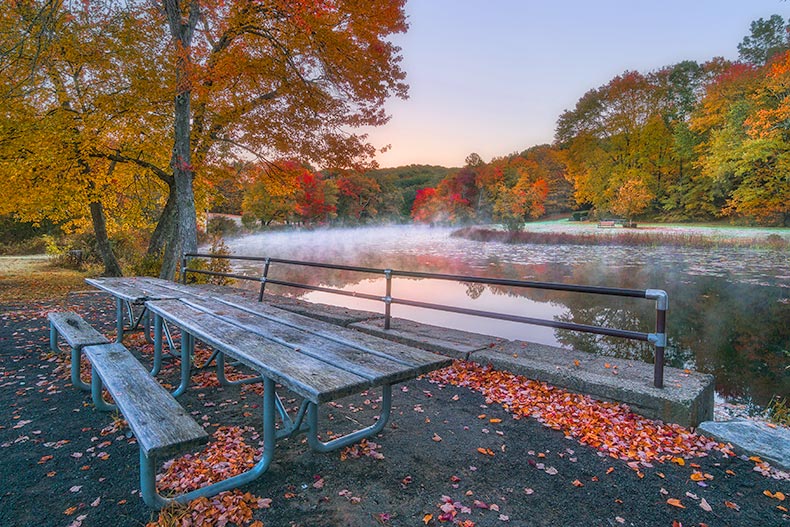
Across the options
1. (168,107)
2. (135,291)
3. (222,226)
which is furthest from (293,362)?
(222,226)

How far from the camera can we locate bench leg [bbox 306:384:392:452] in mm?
2283

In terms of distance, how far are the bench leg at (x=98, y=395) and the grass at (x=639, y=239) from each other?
81.8ft

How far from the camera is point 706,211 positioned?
30.2 meters

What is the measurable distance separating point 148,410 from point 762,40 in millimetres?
44886

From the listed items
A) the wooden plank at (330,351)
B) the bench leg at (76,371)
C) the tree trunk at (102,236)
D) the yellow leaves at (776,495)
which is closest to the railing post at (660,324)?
the yellow leaves at (776,495)

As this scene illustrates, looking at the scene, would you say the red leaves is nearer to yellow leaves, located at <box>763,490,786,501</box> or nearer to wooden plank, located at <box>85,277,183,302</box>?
yellow leaves, located at <box>763,490,786,501</box>

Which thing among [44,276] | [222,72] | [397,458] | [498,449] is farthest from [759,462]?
[44,276]

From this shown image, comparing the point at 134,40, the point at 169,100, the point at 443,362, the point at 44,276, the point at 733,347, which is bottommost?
the point at 733,347

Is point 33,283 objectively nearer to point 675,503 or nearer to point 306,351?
point 306,351

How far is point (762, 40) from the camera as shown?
3083cm

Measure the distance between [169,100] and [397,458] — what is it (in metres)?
9.17

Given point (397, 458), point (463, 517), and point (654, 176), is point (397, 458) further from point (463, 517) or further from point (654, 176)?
point (654, 176)

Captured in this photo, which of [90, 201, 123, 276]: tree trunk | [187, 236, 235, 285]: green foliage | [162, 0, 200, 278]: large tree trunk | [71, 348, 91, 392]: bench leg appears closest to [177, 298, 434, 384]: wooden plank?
[71, 348, 91, 392]: bench leg

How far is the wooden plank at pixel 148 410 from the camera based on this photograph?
5.14 feet
